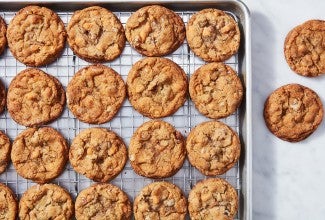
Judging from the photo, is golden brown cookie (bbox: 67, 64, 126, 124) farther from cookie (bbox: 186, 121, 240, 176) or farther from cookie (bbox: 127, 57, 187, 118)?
cookie (bbox: 186, 121, 240, 176)

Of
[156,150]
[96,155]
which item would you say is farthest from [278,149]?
[96,155]

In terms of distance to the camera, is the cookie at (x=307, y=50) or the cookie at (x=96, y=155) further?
the cookie at (x=307, y=50)

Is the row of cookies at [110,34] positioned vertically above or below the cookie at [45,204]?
above

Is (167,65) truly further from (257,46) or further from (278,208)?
(278,208)

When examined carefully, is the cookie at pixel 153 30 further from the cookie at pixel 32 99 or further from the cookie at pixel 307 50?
the cookie at pixel 307 50

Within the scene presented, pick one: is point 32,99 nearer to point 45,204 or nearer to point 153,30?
point 45,204

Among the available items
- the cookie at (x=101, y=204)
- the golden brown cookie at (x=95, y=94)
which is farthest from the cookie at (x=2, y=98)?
the cookie at (x=101, y=204)

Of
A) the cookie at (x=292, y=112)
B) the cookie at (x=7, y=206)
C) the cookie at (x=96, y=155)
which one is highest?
the cookie at (x=292, y=112)
